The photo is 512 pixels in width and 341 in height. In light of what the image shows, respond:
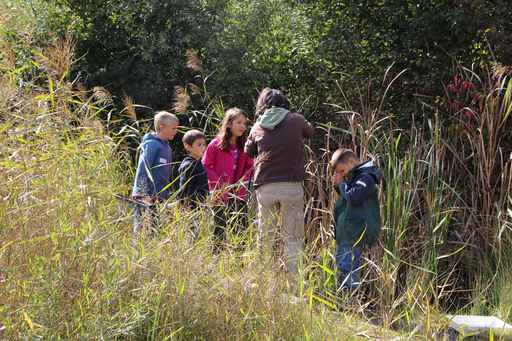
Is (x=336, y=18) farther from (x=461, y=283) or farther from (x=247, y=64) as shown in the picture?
(x=461, y=283)

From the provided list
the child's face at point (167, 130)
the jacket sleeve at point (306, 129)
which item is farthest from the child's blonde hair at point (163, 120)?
the jacket sleeve at point (306, 129)

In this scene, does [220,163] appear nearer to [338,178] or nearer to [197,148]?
[197,148]

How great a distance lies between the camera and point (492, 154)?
140 inches

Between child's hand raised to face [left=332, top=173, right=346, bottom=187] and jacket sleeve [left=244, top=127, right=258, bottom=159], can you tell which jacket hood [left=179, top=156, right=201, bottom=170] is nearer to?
jacket sleeve [left=244, top=127, right=258, bottom=159]

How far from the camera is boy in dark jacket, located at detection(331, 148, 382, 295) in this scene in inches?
124

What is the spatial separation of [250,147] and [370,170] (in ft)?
3.58

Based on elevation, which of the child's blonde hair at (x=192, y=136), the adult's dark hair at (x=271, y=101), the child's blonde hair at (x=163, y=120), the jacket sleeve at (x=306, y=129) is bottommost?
the child's blonde hair at (x=192, y=136)

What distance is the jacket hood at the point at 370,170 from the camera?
317 cm

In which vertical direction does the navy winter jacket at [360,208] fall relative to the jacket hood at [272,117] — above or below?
below

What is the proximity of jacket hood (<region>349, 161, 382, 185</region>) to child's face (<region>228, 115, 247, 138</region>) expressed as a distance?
3.69 ft

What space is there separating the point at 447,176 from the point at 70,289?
10.7ft

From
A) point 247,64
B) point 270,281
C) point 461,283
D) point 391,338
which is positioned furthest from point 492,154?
point 247,64

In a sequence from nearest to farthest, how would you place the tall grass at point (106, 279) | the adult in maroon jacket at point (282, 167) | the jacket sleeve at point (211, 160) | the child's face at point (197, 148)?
the tall grass at point (106, 279)
the adult in maroon jacket at point (282, 167)
the child's face at point (197, 148)
the jacket sleeve at point (211, 160)

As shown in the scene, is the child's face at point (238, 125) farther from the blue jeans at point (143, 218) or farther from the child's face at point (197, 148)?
the blue jeans at point (143, 218)
